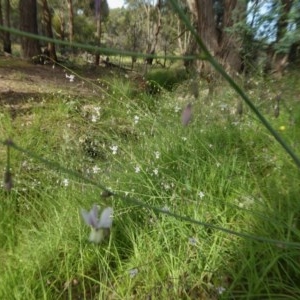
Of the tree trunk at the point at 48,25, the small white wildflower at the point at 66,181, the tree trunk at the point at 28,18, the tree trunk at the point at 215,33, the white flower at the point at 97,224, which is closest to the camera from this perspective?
the white flower at the point at 97,224

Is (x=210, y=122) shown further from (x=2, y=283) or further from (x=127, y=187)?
(x=2, y=283)

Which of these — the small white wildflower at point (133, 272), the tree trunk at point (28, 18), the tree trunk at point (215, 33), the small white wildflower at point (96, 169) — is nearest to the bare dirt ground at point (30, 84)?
the tree trunk at point (28, 18)

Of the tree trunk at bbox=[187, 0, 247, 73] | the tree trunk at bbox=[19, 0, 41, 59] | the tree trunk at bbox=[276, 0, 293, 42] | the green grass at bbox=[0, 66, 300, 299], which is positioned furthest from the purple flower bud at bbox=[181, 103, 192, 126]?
the tree trunk at bbox=[19, 0, 41, 59]

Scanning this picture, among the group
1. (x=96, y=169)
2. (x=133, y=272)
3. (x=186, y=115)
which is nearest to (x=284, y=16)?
(x=96, y=169)

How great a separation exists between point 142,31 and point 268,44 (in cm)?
2690

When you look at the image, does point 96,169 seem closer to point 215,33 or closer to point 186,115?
point 186,115

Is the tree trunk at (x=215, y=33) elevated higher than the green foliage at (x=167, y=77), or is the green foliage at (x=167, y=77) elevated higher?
the tree trunk at (x=215, y=33)

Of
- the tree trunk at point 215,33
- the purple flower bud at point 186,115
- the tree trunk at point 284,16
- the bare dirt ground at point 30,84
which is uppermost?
the tree trunk at point 284,16

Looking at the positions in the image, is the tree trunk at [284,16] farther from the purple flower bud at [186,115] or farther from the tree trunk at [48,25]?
the tree trunk at [48,25]

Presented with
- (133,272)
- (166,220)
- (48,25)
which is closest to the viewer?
(133,272)

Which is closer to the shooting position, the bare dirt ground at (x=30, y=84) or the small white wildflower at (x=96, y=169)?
the small white wildflower at (x=96, y=169)

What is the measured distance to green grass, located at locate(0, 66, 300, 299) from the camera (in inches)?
58.7

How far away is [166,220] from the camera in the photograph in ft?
5.70

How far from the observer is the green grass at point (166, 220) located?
58.7 inches
